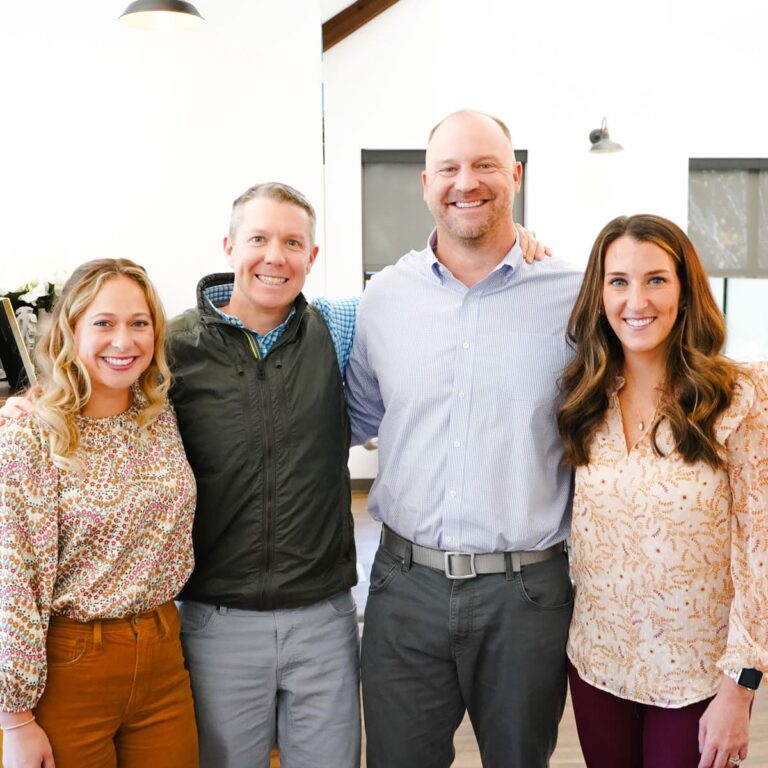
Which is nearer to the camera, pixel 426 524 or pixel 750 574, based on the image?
pixel 750 574

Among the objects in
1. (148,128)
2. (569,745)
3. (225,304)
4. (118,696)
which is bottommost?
(569,745)

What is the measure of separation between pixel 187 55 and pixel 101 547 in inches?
99.0

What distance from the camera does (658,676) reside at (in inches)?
64.9

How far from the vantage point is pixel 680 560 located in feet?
5.31

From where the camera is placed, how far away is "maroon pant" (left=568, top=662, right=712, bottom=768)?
163 centimetres

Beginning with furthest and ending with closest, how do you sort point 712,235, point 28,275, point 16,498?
1. point 712,235
2. point 28,275
3. point 16,498

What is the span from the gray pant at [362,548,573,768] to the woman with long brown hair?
9 centimetres

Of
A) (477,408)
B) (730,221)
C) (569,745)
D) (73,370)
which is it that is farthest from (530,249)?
(730,221)

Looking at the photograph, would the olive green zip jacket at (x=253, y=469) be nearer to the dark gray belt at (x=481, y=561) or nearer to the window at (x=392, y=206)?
the dark gray belt at (x=481, y=561)

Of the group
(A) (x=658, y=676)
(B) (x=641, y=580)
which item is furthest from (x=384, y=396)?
(A) (x=658, y=676)

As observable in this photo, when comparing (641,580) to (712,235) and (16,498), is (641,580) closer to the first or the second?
(16,498)

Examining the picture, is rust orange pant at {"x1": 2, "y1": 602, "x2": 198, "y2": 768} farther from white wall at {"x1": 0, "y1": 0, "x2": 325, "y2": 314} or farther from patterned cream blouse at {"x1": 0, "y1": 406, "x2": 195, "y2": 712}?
white wall at {"x1": 0, "y1": 0, "x2": 325, "y2": 314}

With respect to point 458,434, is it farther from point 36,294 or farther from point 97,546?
point 36,294

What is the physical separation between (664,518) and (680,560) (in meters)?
0.09
